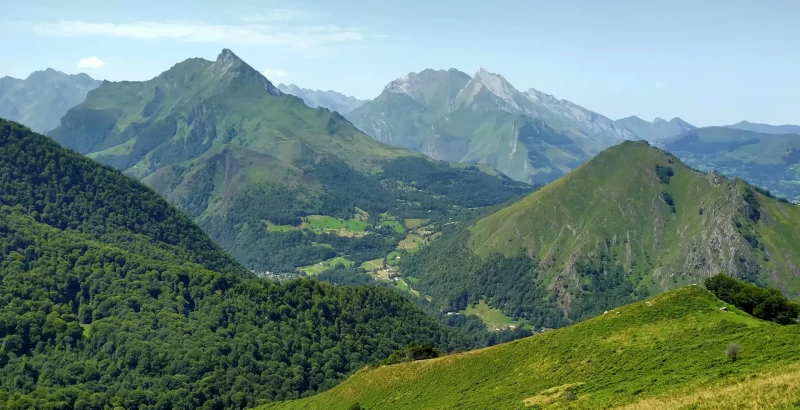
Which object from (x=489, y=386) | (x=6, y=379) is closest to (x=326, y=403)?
(x=489, y=386)

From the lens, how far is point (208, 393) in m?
162

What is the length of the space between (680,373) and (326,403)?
76.8 metres

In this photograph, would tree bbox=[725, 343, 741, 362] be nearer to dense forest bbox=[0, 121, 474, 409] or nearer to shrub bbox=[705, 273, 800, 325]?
shrub bbox=[705, 273, 800, 325]

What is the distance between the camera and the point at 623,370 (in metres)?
91.8

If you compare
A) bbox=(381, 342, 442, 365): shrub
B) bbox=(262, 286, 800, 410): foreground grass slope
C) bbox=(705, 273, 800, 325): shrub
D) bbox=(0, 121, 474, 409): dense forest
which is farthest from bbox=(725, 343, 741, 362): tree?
bbox=(0, 121, 474, 409): dense forest

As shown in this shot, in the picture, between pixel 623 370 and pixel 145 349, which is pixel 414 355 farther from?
pixel 145 349

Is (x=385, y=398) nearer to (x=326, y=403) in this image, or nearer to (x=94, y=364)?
(x=326, y=403)

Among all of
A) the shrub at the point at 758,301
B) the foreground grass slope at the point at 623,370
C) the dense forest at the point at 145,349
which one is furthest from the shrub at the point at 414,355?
the shrub at the point at 758,301

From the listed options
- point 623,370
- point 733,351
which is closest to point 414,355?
point 623,370

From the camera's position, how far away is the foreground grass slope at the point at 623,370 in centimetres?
7018

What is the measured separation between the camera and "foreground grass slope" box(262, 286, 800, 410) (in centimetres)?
7018

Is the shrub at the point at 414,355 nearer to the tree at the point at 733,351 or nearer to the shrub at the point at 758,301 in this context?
the shrub at the point at 758,301

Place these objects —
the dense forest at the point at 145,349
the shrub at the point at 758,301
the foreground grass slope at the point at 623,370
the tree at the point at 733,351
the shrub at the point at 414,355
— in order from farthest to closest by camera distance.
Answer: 1. the dense forest at the point at 145,349
2. the shrub at the point at 414,355
3. the shrub at the point at 758,301
4. the tree at the point at 733,351
5. the foreground grass slope at the point at 623,370

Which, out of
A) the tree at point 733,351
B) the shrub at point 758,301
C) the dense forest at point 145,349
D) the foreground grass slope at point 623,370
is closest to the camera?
the foreground grass slope at point 623,370
